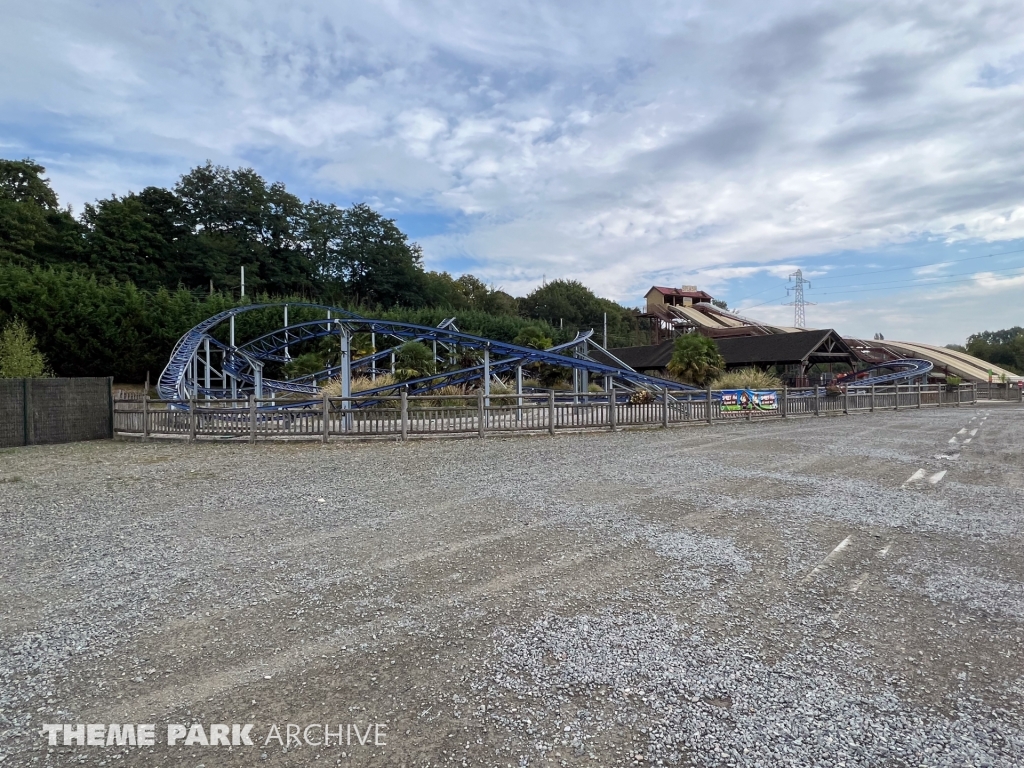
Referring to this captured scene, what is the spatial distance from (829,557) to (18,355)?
91.6 feet

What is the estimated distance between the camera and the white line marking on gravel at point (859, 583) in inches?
169

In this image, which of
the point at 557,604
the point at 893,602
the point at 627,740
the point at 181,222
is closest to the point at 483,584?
the point at 557,604

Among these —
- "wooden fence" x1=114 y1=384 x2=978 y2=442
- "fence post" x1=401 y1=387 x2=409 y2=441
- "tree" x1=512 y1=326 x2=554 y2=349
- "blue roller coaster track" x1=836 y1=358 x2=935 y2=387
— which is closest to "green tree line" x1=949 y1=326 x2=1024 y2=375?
"blue roller coaster track" x1=836 y1=358 x2=935 y2=387

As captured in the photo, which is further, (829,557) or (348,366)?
(348,366)

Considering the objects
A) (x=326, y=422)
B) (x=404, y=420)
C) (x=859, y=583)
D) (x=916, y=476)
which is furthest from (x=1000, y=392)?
(x=859, y=583)

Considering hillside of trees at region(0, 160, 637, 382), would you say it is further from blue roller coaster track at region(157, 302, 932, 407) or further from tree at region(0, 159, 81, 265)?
blue roller coaster track at region(157, 302, 932, 407)

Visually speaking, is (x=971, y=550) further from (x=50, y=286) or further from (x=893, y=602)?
(x=50, y=286)

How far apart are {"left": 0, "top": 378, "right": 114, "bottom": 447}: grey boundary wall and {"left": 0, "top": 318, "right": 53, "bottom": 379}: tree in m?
7.60

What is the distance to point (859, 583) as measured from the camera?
4.40 m

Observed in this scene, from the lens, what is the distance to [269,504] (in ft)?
24.3

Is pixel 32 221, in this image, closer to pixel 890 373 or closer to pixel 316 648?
pixel 316 648

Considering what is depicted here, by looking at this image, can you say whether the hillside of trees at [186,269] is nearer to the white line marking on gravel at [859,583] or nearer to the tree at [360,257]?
the tree at [360,257]

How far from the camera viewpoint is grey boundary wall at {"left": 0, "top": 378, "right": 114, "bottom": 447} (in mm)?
14016

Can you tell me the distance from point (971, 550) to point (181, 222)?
59025mm
